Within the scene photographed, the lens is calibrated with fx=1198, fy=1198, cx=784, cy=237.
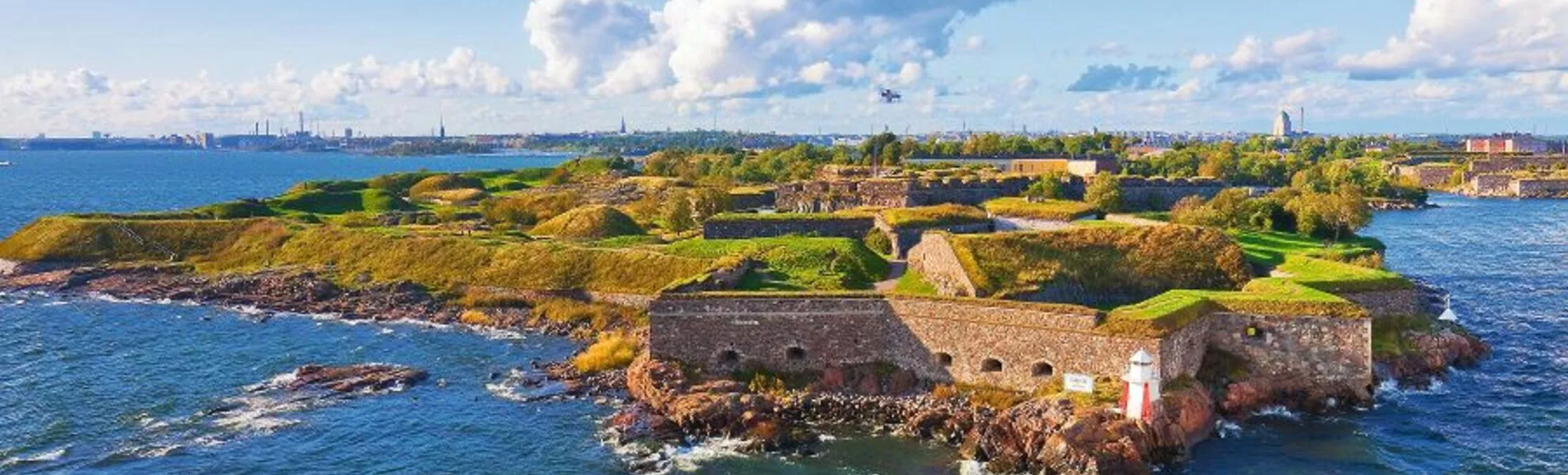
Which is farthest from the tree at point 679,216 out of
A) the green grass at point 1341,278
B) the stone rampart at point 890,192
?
the green grass at point 1341,278

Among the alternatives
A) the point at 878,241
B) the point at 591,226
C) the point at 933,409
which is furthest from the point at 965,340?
the point at 591,226

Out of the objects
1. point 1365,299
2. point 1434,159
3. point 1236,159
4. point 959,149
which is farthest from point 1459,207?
point 1365,299

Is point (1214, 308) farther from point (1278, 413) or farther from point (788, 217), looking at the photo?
point (788, 217)

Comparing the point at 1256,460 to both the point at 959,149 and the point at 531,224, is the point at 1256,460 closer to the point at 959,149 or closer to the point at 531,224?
the point at 531,224

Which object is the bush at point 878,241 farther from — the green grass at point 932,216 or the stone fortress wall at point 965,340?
the stone fortress wall at point 965,340

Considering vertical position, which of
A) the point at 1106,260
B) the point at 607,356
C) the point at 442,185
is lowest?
the point at 607,356
